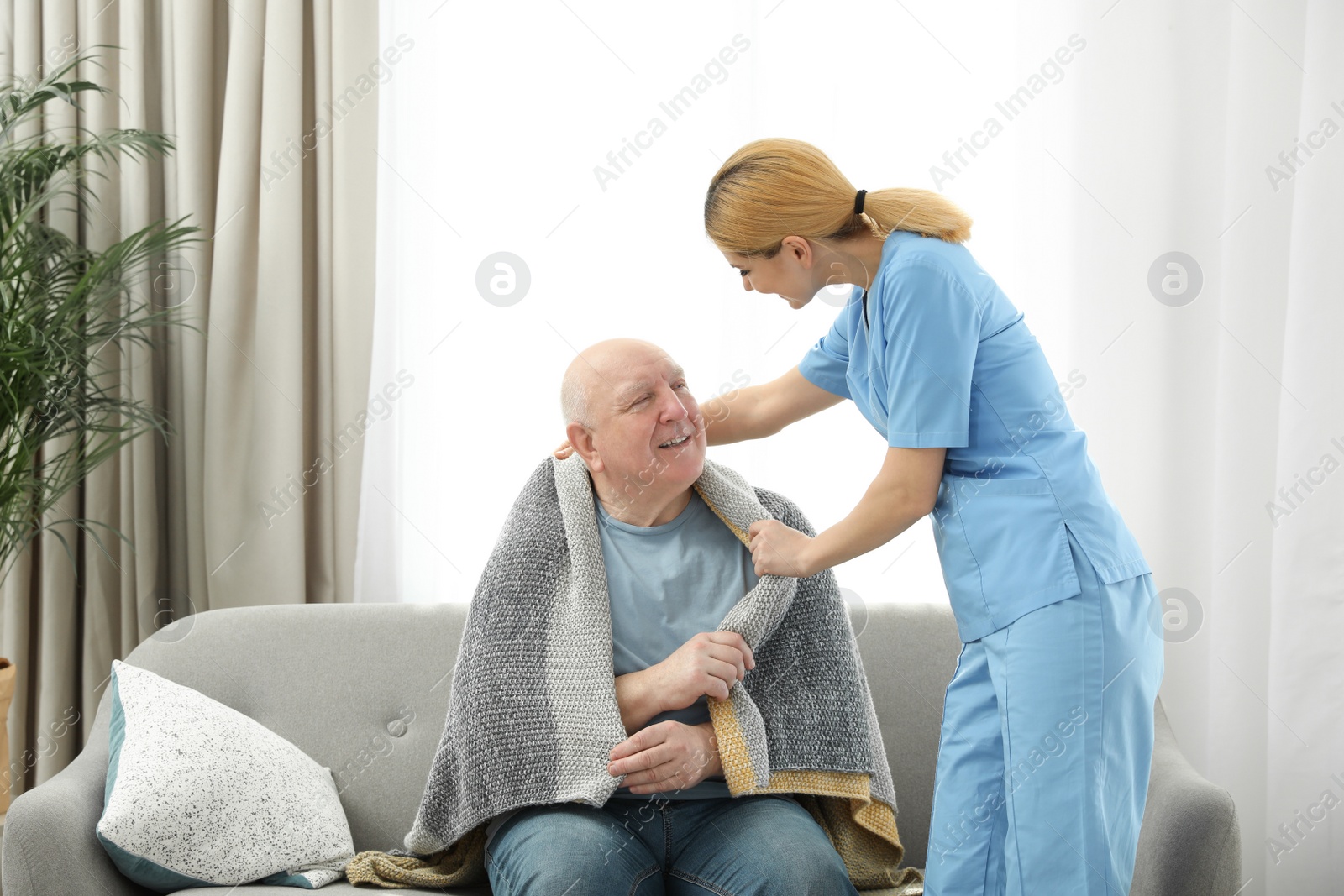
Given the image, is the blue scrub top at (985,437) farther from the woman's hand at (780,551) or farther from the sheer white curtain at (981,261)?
the sheer white curtain at (981,261)

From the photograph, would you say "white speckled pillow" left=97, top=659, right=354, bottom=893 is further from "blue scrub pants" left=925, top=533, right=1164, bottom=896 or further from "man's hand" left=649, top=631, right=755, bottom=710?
"blue scrub pants" left=925, top=533, right=1164, bottom=896

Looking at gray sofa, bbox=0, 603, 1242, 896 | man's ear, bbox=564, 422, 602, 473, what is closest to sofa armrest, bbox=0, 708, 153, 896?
gray sofa, bbox=0, 603, 1242, 896

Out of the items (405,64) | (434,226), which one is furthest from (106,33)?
(434,226)

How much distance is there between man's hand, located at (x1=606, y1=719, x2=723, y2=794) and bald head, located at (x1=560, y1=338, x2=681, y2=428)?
1.56 feet

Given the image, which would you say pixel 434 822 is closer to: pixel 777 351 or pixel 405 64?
pixel 777 351

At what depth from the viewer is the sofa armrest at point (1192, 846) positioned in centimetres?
146

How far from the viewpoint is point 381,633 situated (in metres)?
1.95

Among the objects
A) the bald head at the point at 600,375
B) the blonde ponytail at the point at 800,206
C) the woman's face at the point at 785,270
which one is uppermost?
the blonde ponytail at the point at 800,206

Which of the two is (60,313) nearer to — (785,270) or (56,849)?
(56,849)

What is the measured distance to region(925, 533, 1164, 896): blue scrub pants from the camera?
1239 millimetres

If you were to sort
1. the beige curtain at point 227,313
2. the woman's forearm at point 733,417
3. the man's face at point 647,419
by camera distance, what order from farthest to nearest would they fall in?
the beige curtain at point 227,313 < the woman's forearm at point 733,417 < the man's face at point 647,419

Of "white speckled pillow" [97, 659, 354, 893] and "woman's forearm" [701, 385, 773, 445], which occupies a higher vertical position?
"woman's forearm" [701, 385, 773, 445]

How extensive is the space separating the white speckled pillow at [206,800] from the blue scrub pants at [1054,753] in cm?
97

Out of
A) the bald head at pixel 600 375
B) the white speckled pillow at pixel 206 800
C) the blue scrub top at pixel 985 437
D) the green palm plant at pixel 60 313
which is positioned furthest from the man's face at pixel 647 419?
the green palm plant at pixel 60 313
